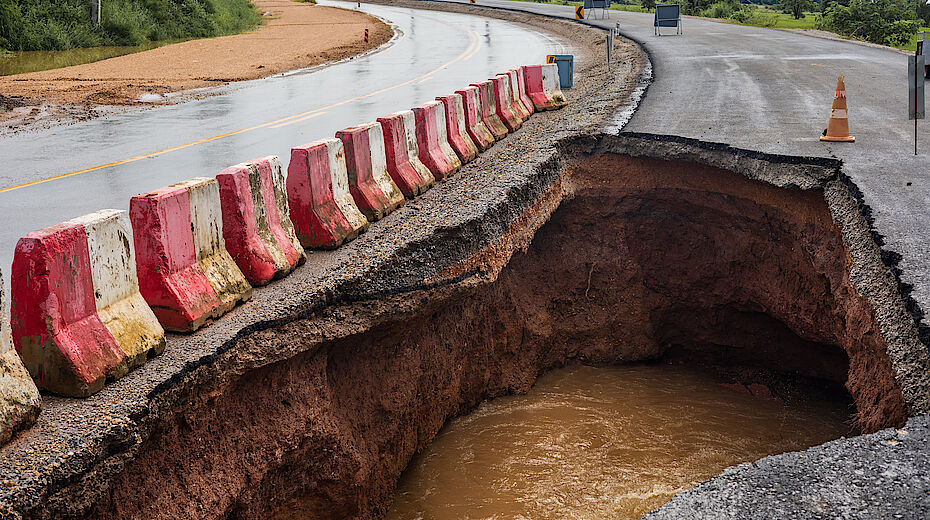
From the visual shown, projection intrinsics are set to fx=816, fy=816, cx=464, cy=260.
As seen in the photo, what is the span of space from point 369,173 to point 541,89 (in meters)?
6.29

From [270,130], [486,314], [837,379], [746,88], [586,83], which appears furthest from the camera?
[586,83]

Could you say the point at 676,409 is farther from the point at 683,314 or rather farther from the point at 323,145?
the point at 323,145

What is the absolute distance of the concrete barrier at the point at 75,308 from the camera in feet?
13.1

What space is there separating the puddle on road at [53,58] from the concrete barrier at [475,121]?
14.5m

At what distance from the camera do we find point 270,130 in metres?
12.1

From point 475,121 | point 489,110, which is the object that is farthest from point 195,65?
point 475,121

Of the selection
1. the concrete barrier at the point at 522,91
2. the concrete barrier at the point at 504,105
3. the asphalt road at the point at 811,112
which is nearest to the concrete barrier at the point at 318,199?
the asphalt road at the point at 811,112

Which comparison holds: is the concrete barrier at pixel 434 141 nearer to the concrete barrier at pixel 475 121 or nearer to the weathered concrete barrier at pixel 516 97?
the concrete barrier at pixel 475 121

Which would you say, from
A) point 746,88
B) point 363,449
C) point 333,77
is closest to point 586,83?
point 746,88

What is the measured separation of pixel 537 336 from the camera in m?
8.99

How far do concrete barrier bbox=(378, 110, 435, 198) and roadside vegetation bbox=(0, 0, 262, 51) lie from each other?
2064 centimetres

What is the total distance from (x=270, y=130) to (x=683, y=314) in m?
6.49

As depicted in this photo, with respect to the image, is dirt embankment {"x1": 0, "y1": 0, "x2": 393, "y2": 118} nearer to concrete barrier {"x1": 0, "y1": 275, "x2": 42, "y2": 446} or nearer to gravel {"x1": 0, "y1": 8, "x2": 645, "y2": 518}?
gravel {"x1": 0, "y1": 8, "x2": 645, "y2": 518}

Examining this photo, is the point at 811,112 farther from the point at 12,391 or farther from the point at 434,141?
the point at 12,391
